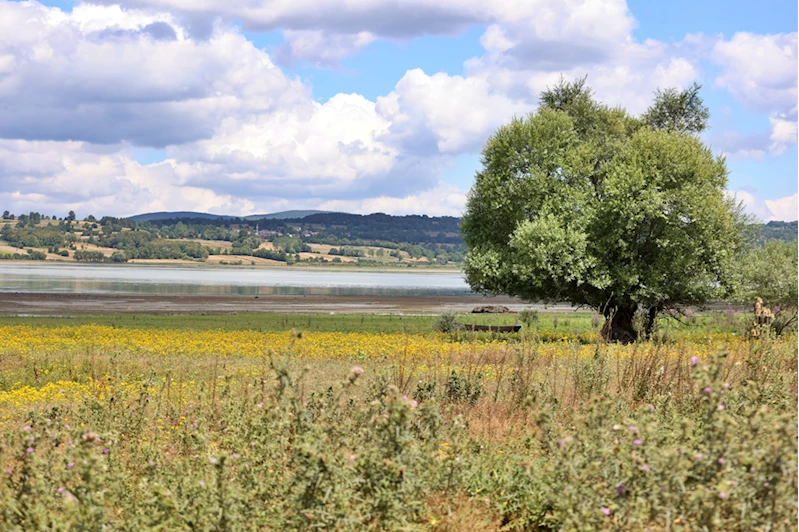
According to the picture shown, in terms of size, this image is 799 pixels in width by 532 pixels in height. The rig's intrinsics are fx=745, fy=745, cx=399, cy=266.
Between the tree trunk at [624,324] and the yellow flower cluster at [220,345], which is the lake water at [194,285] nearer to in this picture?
the yellow flower cluster at [220,345]

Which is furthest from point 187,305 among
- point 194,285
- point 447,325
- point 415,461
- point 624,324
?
point 415,461

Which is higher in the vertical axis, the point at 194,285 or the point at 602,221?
the point at 602,221

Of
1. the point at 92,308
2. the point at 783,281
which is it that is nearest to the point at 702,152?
the point at 783,281

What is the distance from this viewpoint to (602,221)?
1284 inches

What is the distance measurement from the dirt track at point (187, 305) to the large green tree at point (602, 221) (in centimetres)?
2833

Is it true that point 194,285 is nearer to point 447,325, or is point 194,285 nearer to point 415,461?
point 447,325

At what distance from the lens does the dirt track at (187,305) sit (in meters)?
56.3

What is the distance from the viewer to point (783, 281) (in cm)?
4569

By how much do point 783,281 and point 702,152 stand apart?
16.5 metres

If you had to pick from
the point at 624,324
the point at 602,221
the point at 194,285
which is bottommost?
the point at 194,285

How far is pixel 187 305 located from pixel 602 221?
137 ft

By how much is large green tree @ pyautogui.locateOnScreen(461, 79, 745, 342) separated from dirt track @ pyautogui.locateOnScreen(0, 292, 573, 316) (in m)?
28.3

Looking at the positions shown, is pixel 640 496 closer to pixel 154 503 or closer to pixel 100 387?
pixel 154 503

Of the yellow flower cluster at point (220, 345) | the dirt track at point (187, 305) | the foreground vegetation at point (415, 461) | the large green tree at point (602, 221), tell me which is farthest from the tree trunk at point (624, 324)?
the dirt track at point (187, 305)
